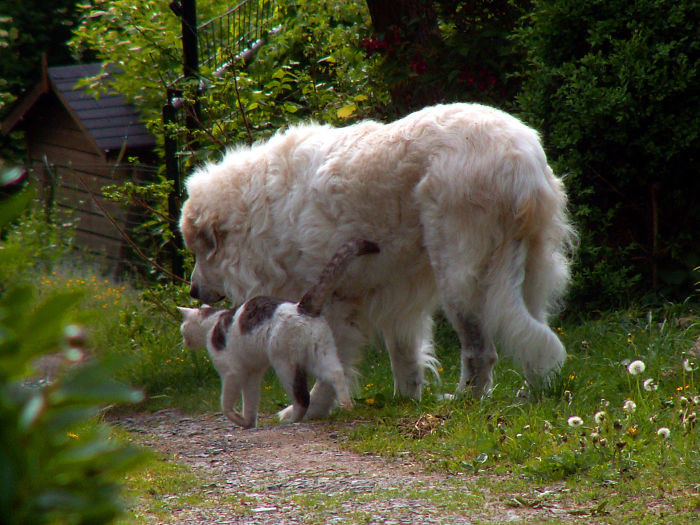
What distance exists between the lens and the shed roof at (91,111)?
15.1m

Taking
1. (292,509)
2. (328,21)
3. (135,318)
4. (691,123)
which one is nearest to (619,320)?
(691,123)

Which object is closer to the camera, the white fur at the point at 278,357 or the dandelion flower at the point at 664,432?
the dandelion flower at the point at 664,432

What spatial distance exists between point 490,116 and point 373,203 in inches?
35.4

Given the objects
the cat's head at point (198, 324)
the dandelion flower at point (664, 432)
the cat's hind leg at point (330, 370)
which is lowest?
the cat's head at point (198, 324)

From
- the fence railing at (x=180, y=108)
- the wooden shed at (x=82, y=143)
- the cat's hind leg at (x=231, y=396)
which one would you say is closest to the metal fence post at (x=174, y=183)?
the fence railing at (x=180, y=108)

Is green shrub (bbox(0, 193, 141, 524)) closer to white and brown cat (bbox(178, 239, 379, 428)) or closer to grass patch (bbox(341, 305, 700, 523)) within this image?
grass patch (bbox(341, 305, 700, 523))

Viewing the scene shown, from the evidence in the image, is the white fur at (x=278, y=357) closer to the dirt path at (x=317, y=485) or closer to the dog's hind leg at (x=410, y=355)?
the dirt path at (x=317, y=485)

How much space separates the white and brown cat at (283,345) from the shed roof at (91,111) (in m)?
10.0

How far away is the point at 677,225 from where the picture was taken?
6.83m

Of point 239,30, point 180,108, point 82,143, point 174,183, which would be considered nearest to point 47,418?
point 174,183

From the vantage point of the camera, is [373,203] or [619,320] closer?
[373,203]

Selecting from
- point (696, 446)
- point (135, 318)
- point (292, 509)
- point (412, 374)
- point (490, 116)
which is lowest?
point (135, 318)

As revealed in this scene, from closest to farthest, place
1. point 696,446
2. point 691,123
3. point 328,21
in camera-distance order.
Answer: point 696,446 → point 691,123 → point 328,21

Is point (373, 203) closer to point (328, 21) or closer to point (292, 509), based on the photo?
point (292, 509)
